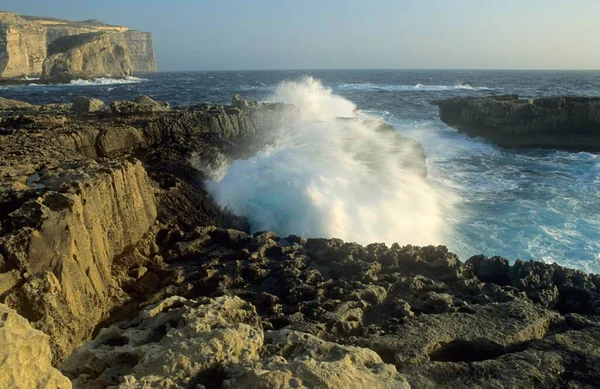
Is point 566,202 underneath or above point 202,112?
underneath

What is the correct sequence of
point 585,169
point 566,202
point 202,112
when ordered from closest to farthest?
point 566,202 → point 202,112 → point 585,169

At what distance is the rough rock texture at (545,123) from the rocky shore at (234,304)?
643 inches

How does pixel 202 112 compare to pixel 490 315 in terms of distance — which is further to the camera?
pixel 202 112

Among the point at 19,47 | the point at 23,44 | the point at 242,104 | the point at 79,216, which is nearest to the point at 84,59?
the point at 23,44

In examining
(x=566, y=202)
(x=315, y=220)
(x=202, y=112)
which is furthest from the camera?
(x=202, y=112)

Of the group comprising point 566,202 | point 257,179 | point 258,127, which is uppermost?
point 258,127

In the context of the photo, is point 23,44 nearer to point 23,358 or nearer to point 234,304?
point 234,304

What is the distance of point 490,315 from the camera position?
4.47 meters

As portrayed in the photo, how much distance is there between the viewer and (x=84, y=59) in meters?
70.4

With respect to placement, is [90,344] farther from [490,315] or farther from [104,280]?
[490,315]

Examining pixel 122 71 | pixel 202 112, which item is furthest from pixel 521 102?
pixel 122 71

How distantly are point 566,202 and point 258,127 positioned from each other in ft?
29.6

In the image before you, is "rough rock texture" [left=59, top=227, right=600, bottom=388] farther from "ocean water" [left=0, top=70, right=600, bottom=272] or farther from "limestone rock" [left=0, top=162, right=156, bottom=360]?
"ocean water" [left=0, top=70, right=600, bottom=272]

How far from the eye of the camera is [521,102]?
20703mm
